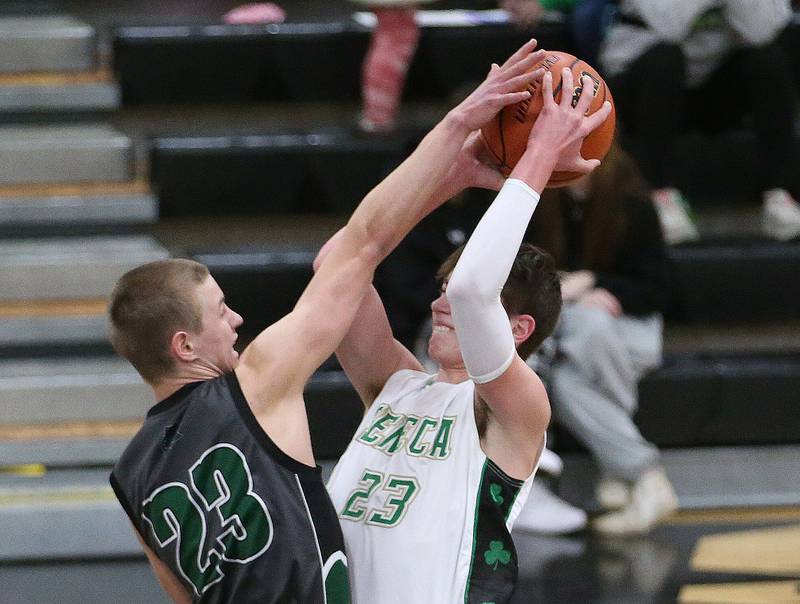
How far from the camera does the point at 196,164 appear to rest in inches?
200

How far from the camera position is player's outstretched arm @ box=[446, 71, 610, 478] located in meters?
1.95

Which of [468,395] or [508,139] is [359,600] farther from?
[508,139]

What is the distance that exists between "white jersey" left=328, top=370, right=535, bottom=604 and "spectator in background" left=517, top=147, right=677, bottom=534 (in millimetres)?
2101

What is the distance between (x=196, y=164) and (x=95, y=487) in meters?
1.30

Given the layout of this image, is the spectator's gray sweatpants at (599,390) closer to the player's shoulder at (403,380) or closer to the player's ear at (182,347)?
the player's shoulder at (403,380)

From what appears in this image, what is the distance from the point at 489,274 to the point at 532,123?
0.27m

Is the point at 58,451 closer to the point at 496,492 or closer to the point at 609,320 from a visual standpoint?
the point at 609,320

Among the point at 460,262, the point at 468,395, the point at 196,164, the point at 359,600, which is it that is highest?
the point at 460,262

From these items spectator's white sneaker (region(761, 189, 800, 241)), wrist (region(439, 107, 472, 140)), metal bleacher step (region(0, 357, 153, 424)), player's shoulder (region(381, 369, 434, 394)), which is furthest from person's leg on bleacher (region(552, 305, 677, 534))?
wrist (region(439, 107, 472, 140))

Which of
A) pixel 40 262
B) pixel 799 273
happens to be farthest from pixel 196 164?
pixel 799 273

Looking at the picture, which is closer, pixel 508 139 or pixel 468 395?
pixel 508 139

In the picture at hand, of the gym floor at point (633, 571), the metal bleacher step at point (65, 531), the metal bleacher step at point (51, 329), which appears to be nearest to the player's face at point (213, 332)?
the gym floor at point (633, 571)

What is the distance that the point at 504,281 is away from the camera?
6.46 ft

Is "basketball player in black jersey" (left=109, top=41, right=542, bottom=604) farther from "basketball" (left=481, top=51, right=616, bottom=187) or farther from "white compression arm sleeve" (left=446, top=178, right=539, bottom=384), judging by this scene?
"white compression arm sleeve" (left=446, top=178, right=539, bottom=384)
